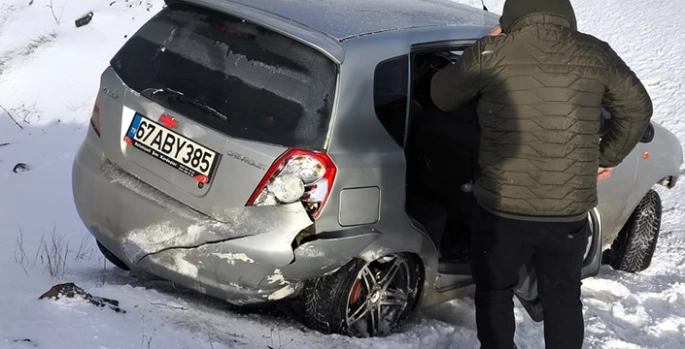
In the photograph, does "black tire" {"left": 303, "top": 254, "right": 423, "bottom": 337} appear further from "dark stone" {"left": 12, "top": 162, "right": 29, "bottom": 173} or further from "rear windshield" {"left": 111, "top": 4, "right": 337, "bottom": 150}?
"dark stone" {"left": 12, "top": 162, "right": 29, "bottom": 173}

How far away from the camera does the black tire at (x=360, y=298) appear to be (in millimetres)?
3766

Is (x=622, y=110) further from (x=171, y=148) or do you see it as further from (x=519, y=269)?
(x=171, y=148)

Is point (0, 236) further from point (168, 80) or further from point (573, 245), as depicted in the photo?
point (573, 245)

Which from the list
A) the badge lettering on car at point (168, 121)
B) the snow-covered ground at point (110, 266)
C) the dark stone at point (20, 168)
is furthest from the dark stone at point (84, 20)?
the badge lettering on car at point (168, 121)

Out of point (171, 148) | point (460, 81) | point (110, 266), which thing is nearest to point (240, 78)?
point (171, 148)

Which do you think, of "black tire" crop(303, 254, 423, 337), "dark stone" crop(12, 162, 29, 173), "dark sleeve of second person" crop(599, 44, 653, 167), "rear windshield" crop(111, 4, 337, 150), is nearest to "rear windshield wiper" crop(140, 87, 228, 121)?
"rear windshield" crop(111, 4, 337, 150)

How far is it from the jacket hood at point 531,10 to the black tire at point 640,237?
2568mm

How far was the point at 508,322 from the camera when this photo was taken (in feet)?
11.6

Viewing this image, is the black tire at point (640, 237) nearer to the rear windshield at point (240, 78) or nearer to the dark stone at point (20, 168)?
the rear windshield at point (240, 78)

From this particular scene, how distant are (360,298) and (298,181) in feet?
2.48

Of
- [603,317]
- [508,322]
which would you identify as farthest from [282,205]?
[603,317]

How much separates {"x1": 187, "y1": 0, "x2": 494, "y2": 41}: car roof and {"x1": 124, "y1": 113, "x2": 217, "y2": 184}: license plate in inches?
26.7

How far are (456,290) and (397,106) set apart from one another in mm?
1079

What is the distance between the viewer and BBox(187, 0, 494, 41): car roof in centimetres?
378
